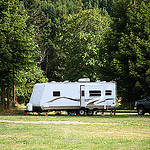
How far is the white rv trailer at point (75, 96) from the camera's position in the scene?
112 feet

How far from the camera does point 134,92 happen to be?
36656mm

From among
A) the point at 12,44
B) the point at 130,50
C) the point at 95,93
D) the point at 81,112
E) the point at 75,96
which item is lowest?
the point at 81,112

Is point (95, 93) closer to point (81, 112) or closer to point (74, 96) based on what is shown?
point (74, 96)

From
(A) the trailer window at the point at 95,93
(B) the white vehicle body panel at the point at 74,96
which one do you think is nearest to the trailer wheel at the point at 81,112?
(B) the white vehicle body panel at the point at 74,96

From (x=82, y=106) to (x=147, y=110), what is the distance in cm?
613

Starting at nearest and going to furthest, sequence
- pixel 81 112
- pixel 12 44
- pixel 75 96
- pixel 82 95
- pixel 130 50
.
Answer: pixel 75 96 → pixel 82 95 → pixel 81 112 → pixel 130 50 → pixel 12 44

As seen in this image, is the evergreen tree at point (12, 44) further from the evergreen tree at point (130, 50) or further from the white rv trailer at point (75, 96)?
the evergreen tree at point (130, 50)

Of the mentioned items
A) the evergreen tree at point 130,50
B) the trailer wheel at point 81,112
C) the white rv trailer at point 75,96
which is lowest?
the trailer wheel at point 81,112

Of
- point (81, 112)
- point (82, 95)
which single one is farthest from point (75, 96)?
point (81, 112)

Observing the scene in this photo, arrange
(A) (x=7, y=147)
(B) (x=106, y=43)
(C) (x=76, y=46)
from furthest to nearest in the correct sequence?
(C) (x=76, y=46)
(B) (x=106, y=43)
(A) (x=7, y=147)

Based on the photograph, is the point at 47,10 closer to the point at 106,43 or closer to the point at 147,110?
the point at 106,43

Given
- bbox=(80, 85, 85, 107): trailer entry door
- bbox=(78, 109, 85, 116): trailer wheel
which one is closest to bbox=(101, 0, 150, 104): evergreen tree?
bbox=(80, 85, 85, 107): trailer entry door

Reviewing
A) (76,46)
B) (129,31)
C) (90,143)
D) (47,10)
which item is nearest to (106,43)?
(129,31)

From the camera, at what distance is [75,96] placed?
34.7 m
